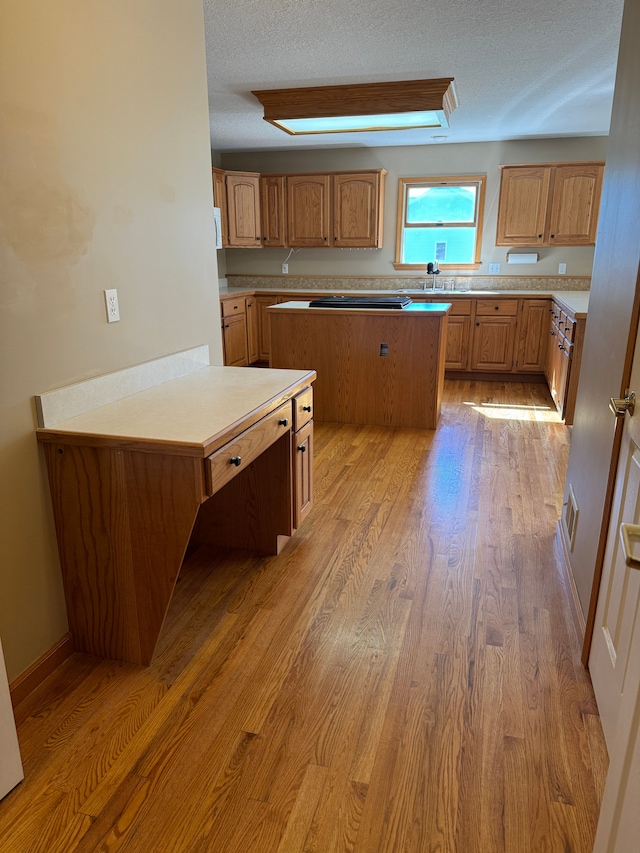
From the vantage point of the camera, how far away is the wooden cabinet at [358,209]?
20.9 feet

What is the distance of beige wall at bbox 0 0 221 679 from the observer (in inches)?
63.6

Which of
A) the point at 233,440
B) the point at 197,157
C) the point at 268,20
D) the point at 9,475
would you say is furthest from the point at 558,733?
the point at 268,20

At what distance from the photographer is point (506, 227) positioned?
20.3 ft

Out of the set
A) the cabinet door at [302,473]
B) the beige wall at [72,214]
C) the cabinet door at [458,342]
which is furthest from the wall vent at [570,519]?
the cabinet door at [458,342]

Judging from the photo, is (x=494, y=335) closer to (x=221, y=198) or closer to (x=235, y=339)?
(x=235, y=339)

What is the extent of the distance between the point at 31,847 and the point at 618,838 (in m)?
1.27

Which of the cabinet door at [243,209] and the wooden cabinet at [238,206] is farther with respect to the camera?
the cabinet door at [243,209]

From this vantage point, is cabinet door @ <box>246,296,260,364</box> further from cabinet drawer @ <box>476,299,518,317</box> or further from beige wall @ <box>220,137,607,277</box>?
cabinet drawer @ <box>476,299,518,317</box>

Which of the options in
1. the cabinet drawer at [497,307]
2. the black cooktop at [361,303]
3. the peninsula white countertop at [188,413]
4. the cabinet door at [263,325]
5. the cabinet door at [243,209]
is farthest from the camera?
the cabinet door at [263,325]

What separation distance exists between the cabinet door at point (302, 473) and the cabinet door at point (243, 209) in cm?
443

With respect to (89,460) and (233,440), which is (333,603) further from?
(89,460)

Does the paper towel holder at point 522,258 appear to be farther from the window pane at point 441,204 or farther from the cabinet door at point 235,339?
the cabinet door at point 235,339

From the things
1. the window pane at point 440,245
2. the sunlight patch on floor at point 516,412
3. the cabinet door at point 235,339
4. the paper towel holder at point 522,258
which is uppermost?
the window pane at point 440,245

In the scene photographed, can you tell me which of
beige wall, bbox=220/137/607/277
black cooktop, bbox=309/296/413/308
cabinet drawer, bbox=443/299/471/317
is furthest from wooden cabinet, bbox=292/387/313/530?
beige wall, bbox=220/137/607/277
